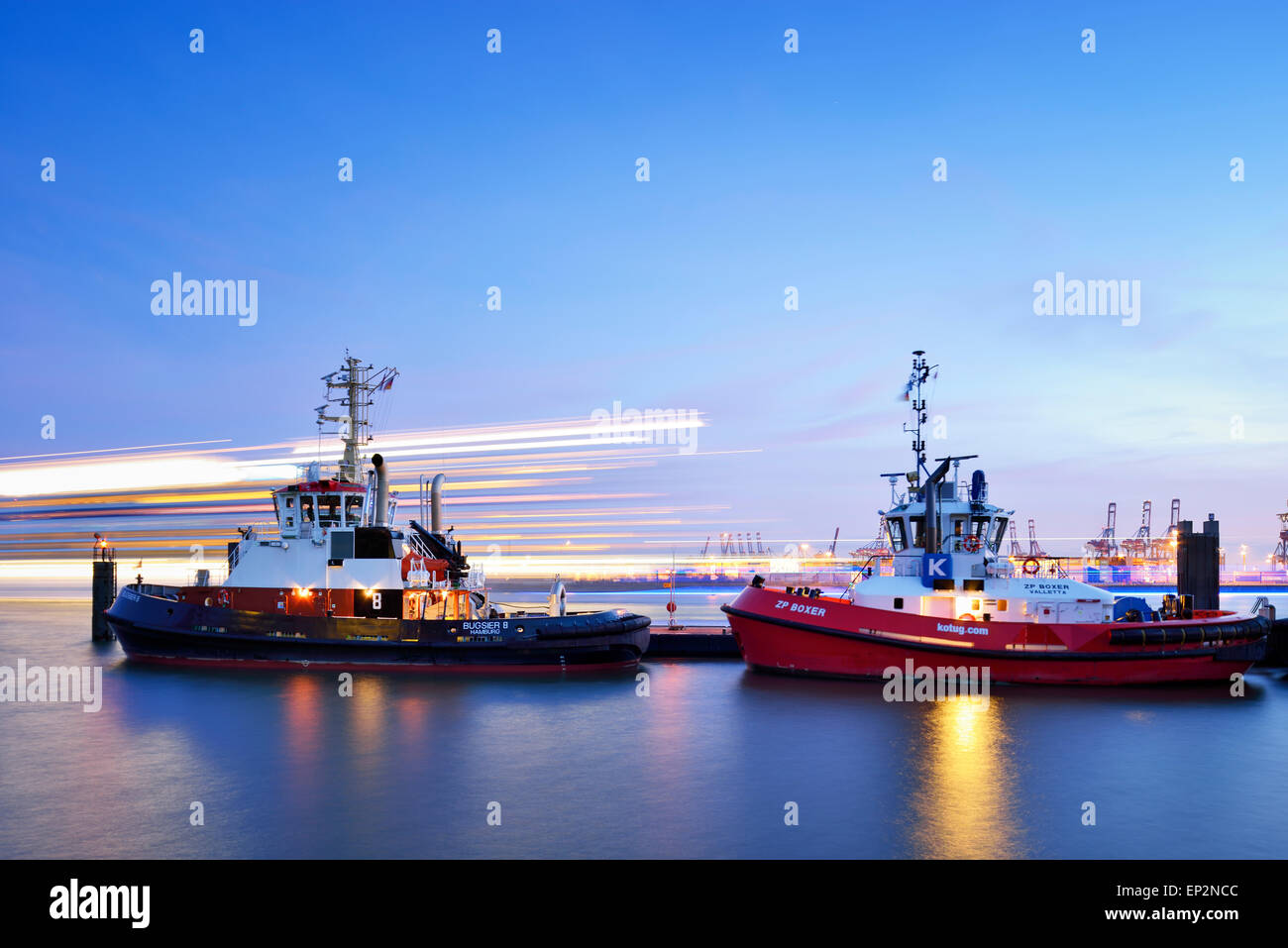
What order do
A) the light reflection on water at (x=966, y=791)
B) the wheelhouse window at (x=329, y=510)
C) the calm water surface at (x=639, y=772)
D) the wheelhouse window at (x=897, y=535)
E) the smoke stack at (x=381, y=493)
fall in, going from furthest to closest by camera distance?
the smoke stack at (x=381, y=493)
the wheelhouse window at (x=329, y=510)
the wheelhouse window at (x=897, y=535)
the calm water surface at (x=639, y=772)
the light reflection on water at (x=966, y=791)

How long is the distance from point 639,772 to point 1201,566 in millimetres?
21149

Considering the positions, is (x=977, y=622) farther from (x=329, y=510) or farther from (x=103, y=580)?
(x=103, y=580)

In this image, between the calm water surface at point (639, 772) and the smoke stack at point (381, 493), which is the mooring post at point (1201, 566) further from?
the smoke stack at point (381, 493)

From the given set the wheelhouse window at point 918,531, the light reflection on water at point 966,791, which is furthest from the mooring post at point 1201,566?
the light reflection on water at point 966,791

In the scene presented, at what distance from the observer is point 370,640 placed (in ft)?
74.1

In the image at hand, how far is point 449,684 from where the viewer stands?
2167cm

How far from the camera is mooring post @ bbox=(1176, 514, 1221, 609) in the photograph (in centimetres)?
2519

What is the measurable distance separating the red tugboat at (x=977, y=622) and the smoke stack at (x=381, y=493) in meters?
11.3

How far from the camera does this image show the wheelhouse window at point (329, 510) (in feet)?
78.1

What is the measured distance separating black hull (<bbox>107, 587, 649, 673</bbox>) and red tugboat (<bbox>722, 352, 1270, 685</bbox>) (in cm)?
542

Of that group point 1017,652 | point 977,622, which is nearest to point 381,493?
point 977,622
